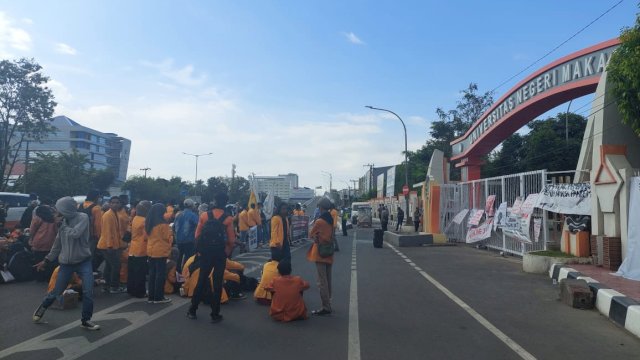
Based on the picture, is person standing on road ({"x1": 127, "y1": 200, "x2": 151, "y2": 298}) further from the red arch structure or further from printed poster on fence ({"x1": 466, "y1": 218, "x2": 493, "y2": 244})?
printed poster on fence ({"x1": 466, "y1": 218, "x2": 493, "y2": 244})

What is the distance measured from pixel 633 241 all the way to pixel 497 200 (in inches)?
320

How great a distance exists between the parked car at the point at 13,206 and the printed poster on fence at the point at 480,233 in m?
17.6

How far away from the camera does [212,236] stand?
7266 mm

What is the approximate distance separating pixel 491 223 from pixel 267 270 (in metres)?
12.0

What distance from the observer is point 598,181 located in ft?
40.0

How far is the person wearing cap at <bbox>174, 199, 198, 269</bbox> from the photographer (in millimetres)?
10055

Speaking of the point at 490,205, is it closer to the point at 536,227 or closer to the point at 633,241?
the point at 536,227

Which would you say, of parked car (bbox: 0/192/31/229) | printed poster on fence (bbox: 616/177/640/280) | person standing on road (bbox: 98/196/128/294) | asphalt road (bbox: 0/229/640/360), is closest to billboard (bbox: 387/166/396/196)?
parked car (bbox: 0/192/31/229)

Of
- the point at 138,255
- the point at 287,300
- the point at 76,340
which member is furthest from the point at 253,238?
the point at 76,340

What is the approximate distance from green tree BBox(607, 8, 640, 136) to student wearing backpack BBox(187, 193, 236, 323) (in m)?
8.80

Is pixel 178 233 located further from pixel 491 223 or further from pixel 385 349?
pixel 491 223

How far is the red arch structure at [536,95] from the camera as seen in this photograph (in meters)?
13.8

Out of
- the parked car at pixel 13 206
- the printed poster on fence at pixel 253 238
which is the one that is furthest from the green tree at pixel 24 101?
the printed poster on fence at pixel 253 238

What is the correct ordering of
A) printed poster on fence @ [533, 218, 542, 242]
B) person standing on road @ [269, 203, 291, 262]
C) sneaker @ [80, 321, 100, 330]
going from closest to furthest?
sneaker @ [80, 321, 100, 330]
person standing on road @ [269, 203, 291, 262]
printed poster on fence @ [533, 218, 542, 242]
